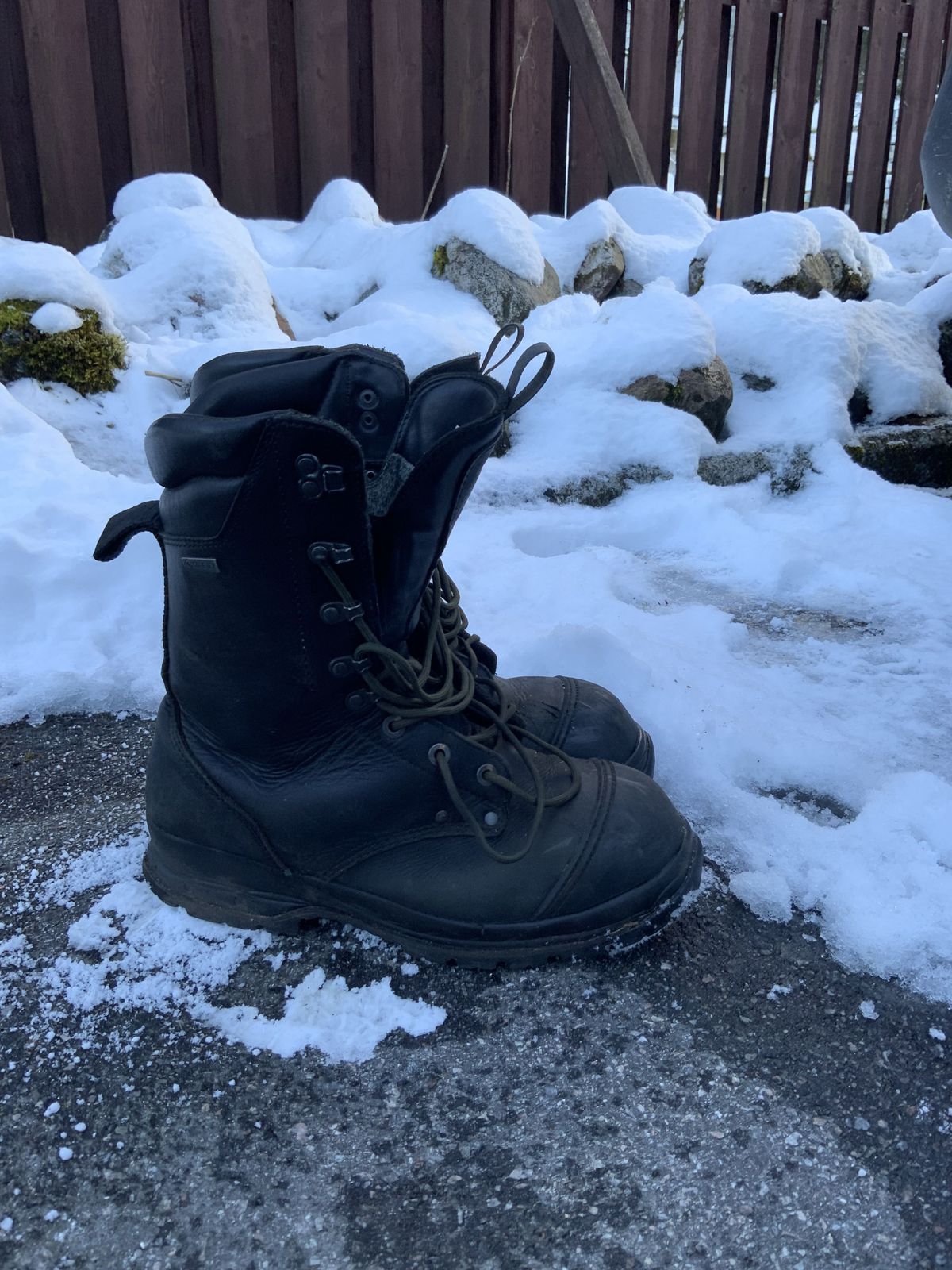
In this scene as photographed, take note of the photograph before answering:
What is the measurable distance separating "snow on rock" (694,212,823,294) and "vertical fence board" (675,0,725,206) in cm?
166

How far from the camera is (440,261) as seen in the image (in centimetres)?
334

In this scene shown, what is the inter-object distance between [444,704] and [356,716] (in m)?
0.09

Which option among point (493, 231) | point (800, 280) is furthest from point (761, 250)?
point (493, 231)

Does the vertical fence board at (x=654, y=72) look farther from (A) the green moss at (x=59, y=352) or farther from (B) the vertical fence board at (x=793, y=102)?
(A) the green moss at (x=59, y=352)

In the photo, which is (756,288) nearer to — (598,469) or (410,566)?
(598,469)

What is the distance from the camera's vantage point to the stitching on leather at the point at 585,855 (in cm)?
102

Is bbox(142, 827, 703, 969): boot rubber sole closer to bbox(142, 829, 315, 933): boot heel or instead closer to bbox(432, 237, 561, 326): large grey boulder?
bbox(142, 829, 315, 933): boot heel

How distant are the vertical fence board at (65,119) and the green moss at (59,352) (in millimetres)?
1482

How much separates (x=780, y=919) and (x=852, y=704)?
59 cm

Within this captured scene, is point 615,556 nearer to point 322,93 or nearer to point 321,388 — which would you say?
point 321,388

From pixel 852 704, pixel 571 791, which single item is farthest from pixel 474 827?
pixel 852 704

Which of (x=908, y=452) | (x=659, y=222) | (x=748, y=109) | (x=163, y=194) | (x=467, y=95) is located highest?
(x=467, y=95)

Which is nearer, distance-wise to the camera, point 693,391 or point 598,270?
point 693,391

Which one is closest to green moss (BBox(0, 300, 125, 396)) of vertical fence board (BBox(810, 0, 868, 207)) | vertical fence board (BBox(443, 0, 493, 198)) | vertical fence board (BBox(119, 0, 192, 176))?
vertical fence board (BBox(119, 0, 192, 176))
